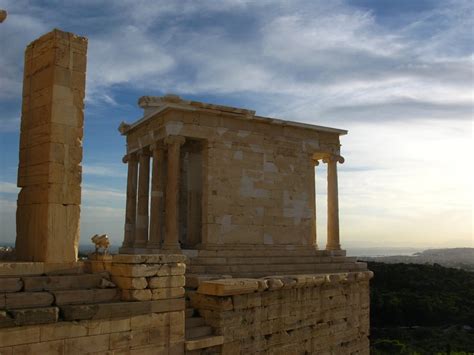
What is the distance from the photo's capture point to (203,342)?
34.9ft

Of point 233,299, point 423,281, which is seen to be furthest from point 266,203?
point 423,281

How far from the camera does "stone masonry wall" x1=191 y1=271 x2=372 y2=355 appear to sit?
11672mm

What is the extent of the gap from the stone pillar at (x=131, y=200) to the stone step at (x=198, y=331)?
9.59m

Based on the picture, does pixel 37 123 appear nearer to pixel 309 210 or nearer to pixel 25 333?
pixel 25 333

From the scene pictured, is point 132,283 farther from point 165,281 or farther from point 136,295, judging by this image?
point 165,281

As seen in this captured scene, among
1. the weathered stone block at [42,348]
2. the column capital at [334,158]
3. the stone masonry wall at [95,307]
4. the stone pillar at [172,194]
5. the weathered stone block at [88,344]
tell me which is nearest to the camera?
the weathered stone block at [42,348]

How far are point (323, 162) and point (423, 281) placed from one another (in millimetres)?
25820

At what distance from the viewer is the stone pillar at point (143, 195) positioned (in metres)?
19.5

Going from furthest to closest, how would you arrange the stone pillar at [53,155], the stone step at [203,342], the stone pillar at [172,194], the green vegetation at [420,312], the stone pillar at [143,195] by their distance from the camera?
1. the green vegetation at [420,312]
2. the stone pillar at [143,195]
3. the stone pillar at [172,194]
4. the stone step at [203,342]
5. the stone pillar at [53,155]

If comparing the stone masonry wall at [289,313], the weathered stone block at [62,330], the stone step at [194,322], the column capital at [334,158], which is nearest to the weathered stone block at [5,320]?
the weathered stone block at [62,330]

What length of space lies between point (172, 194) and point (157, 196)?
4.51ft

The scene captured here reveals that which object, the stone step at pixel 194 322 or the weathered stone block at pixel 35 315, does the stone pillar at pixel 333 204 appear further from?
the weathered stone block at pixel 35 315

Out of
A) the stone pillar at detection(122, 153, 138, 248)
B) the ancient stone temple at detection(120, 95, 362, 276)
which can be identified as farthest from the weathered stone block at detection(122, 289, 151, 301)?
the stone pillar at detection(122, 153, 138, 248)

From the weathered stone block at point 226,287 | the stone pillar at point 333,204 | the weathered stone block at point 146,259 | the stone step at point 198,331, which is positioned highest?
the stone pillar at point 333,204
